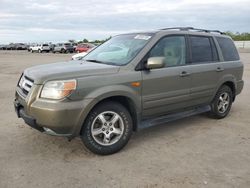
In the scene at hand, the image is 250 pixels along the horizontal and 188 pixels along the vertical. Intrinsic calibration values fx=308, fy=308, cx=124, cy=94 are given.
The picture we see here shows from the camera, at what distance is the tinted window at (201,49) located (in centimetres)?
553

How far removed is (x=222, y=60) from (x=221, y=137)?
169cm

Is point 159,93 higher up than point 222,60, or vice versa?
point 222,60

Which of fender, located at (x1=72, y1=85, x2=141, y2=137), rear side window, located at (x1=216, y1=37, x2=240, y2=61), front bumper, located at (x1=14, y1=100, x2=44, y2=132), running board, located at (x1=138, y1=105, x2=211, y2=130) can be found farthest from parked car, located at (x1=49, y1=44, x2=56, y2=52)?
fender, located at (x1=72, y1=85, x2=141, y2=137)

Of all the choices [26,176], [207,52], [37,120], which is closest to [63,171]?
[26,176]

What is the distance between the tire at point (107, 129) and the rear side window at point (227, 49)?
2.80 metres

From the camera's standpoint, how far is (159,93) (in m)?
4.88

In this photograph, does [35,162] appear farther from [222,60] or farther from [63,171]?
[222,60]

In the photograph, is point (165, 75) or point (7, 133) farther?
point (7, 133)

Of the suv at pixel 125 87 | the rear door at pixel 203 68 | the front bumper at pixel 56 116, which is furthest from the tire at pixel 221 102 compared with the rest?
the front bumper at pixel 56 116

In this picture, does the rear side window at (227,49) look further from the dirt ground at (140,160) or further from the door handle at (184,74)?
the dirt ground at (140,160)

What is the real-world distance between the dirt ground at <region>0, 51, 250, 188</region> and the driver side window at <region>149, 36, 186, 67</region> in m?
1.27

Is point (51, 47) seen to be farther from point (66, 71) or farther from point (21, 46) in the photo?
point (66, 71)

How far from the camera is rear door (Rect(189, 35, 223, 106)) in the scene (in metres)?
→ 5.45

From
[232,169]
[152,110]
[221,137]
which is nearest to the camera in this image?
[232,169]
